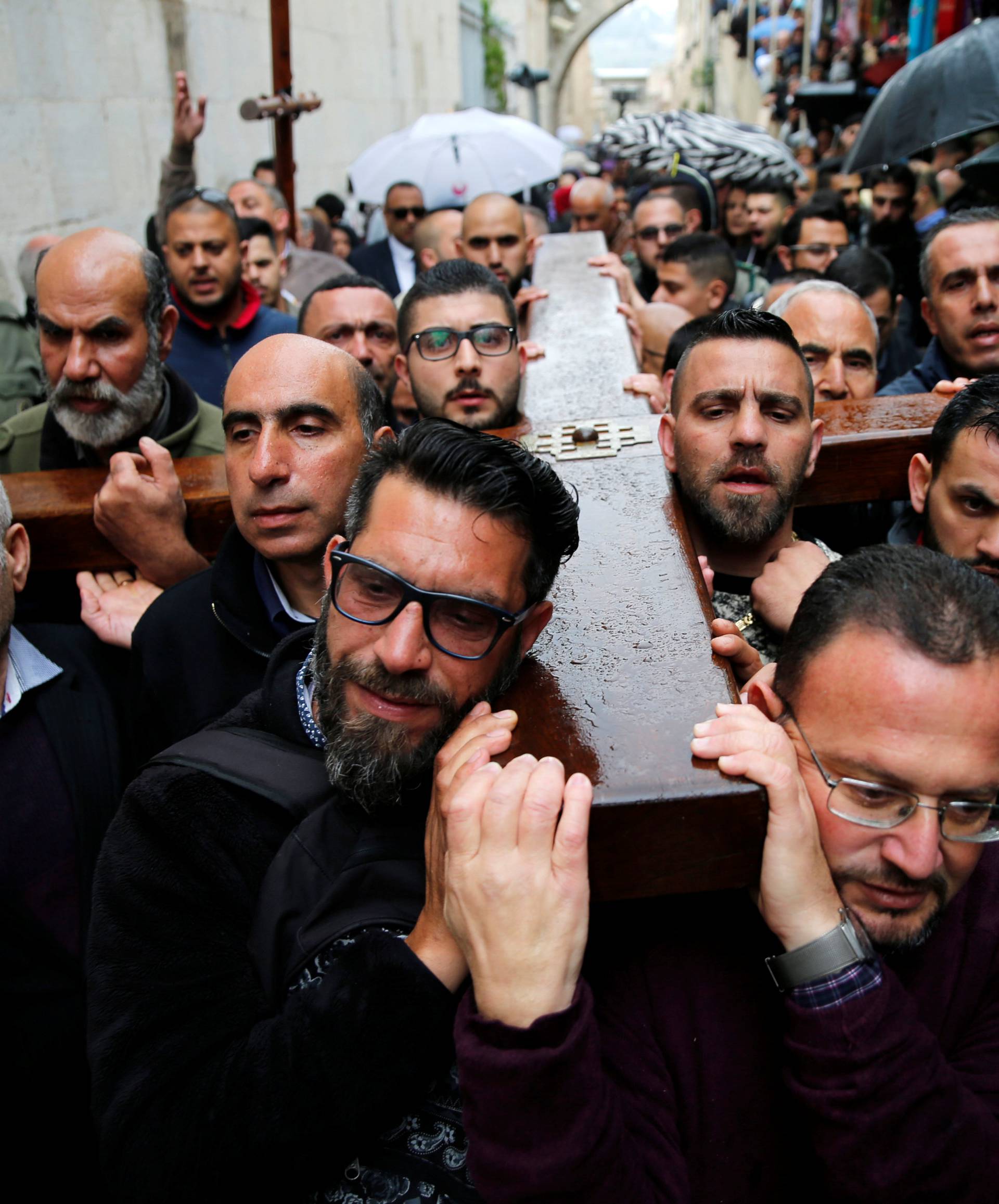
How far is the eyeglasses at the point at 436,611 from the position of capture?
5.14ft

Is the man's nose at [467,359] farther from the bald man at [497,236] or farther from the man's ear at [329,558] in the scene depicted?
the bald man at [497,236]

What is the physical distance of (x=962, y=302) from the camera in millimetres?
3539

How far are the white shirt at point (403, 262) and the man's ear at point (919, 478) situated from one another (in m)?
5.30

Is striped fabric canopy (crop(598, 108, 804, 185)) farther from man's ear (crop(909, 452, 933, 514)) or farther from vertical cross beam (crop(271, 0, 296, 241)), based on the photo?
man's ear (crop(909, 452, 933, 514))

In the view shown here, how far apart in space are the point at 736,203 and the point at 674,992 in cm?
794

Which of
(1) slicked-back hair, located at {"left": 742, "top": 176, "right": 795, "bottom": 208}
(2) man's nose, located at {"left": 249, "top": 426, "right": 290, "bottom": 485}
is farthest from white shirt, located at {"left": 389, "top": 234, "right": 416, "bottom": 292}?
(2) man's nose, located at {"left": 249, "top": 426, "right": 290, "bottom": 485}

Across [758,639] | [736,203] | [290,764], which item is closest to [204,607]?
[290,764]

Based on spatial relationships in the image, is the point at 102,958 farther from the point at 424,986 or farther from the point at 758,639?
the point at 758,639

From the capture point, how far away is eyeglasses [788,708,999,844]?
132 cm

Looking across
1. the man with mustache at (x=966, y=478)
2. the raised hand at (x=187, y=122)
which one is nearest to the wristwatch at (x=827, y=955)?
the man with mustache at (x=966, y=478)

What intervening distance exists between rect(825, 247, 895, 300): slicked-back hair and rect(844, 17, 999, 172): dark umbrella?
2.34 ft

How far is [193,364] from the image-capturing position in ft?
15.2

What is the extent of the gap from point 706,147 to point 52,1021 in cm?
877

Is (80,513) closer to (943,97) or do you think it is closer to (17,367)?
(17,367)
